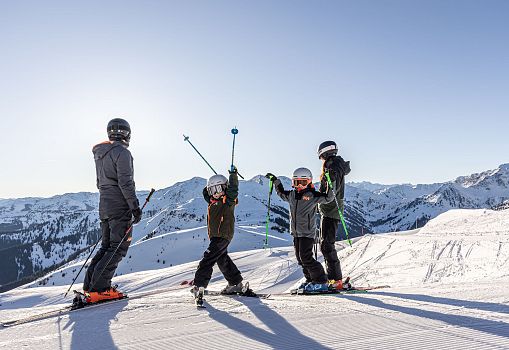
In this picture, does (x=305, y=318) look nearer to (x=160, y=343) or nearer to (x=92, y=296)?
(x=160, y=343)

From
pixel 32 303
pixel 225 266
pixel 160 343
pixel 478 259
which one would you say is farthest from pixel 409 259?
pixel 32 303

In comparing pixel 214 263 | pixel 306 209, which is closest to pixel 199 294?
pixel 214 263

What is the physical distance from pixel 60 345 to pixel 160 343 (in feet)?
3.57

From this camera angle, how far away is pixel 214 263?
6.71 m

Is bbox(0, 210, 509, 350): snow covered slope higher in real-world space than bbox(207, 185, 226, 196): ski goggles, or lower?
lower

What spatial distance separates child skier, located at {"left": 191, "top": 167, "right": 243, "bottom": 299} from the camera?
21.8ft

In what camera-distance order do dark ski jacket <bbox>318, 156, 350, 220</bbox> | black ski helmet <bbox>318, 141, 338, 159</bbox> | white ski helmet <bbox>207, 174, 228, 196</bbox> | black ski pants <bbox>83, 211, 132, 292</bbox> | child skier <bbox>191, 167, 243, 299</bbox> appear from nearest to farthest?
black ski pants <bbox>83, 211, 132, 292</bbox>
child skier <bbox>191, 167, 243, 299</bbox>
white ski helmet <bbox>207, 174, 228, 196</bbox>
dark ski jacket <bbox>318, 156, 350, 220</bbox>
black ski helmet <bbox>318, 141, 338, 159</bbox>

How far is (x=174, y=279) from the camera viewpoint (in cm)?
2548

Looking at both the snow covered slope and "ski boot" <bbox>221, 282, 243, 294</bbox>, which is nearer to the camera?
the snow covered slope

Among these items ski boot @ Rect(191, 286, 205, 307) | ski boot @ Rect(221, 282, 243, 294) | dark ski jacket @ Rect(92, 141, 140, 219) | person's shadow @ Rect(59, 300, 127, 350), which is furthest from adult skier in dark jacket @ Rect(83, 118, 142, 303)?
ski boot @ Rect(221, 282, 243, 294)

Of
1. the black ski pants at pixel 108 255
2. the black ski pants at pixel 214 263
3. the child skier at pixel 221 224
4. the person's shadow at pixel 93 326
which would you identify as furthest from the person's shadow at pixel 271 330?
the black ski pants at pixel 108 255

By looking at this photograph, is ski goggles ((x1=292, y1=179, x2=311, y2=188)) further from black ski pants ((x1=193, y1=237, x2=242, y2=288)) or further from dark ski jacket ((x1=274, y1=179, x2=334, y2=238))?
black ski pants ((x1=193, y1=237, x2=242, y2=288))

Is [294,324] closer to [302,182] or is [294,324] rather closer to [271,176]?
[302,182]

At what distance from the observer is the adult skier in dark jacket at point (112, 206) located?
6.54 metres
